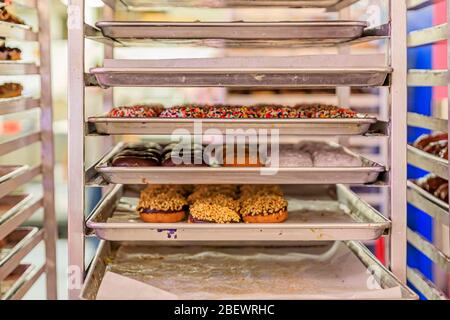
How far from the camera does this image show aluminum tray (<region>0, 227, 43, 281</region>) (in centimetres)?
223

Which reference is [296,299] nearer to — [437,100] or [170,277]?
[170,277]

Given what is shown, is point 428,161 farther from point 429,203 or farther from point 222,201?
point 222,201

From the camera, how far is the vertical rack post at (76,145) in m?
1.93

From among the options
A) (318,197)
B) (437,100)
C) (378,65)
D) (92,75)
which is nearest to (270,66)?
(378,65)

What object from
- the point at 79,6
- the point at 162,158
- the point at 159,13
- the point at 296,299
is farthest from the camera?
the point at 159,13

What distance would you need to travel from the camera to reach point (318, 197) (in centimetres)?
274

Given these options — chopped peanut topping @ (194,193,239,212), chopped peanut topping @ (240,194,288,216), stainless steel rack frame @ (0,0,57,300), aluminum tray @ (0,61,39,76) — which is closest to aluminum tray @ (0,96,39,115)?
stainless steel rack frame @ (0,0,57,300)

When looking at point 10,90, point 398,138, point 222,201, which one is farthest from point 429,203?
point 10,90

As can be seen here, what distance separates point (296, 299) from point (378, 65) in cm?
79

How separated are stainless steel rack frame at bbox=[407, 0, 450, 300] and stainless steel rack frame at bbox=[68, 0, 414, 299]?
0.30 metres

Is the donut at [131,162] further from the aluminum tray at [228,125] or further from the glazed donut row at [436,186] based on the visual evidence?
the glazed donut row at [436,186]

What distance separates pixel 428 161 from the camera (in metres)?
2.50

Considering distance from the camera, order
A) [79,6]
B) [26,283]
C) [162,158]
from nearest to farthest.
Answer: [79,6]
[162,158]
[26,283]

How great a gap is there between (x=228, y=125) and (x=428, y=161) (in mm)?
964
